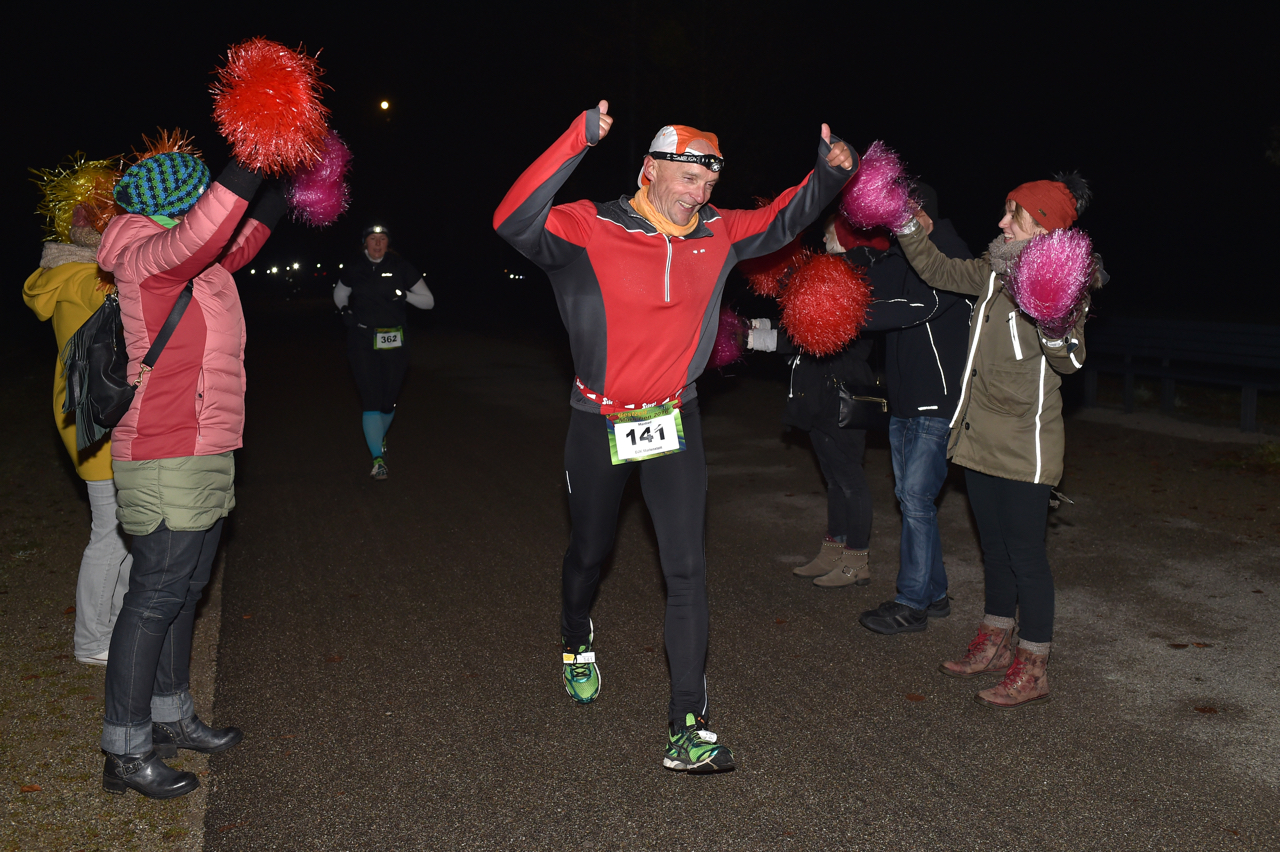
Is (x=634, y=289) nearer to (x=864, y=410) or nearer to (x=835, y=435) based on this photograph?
(x=864, y=410)

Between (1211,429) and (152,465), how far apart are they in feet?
35.3

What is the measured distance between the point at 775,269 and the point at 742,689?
2.00 metres

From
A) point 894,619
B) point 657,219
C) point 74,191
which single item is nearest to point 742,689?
point 894,619

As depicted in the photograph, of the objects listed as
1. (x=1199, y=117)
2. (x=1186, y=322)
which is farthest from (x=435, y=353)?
(x=1199, y=117)

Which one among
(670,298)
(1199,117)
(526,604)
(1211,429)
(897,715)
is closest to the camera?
(670,298)

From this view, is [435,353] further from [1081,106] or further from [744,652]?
[744,652]

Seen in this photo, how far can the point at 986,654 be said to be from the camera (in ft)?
15.4

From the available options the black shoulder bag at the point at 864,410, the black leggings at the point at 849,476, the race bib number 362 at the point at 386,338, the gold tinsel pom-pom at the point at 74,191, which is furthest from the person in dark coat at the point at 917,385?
the race bib number 362 at the point at 386,338

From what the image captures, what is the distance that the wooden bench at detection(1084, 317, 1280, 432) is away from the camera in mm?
11109

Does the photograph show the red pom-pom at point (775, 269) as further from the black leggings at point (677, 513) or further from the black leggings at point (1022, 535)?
the black leggings at point (1022, 535)

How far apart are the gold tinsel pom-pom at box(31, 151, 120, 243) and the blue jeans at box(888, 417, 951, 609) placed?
12.4 feet

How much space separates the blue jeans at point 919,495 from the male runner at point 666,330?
1553 mm

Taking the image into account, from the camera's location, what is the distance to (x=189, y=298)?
3566 mm

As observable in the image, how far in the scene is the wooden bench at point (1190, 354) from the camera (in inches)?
437
